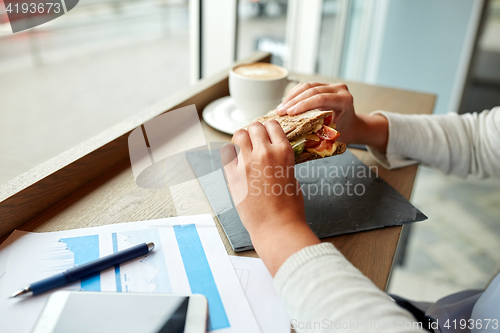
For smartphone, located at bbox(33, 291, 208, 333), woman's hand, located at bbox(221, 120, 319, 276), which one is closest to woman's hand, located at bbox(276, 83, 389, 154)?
woman's hand, located at bbox(221, 120, 319, 276)

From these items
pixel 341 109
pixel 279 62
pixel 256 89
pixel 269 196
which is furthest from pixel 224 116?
pixel 279 62

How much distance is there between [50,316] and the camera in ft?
1.15

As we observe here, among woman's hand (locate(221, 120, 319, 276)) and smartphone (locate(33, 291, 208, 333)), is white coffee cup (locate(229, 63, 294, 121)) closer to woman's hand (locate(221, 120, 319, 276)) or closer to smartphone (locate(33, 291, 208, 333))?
woman's hand (locate(221, 120, 319, 276))

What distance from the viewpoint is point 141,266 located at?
44 cm

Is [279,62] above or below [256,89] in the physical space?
below

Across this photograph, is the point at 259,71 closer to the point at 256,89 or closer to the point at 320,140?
the point at 256,89

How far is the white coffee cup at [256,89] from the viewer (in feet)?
2.51

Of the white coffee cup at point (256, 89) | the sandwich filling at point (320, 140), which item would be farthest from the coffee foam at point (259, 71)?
the sandwich filling at point (320, 140)

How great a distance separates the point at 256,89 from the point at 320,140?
9.1 inches

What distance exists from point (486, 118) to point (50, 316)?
0.89 m

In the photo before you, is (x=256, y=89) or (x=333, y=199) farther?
(x=256, y=89)

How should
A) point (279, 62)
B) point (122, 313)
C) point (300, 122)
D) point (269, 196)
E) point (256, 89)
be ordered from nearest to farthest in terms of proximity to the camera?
1. point (122, 313)
2. point (269, 196)
3. point (300, 122)
4. point (256, 89)
5. point (279, 62)

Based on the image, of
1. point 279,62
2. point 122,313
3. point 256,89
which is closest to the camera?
point 122,313

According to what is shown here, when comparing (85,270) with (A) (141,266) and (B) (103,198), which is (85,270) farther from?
(B) (103,198)
